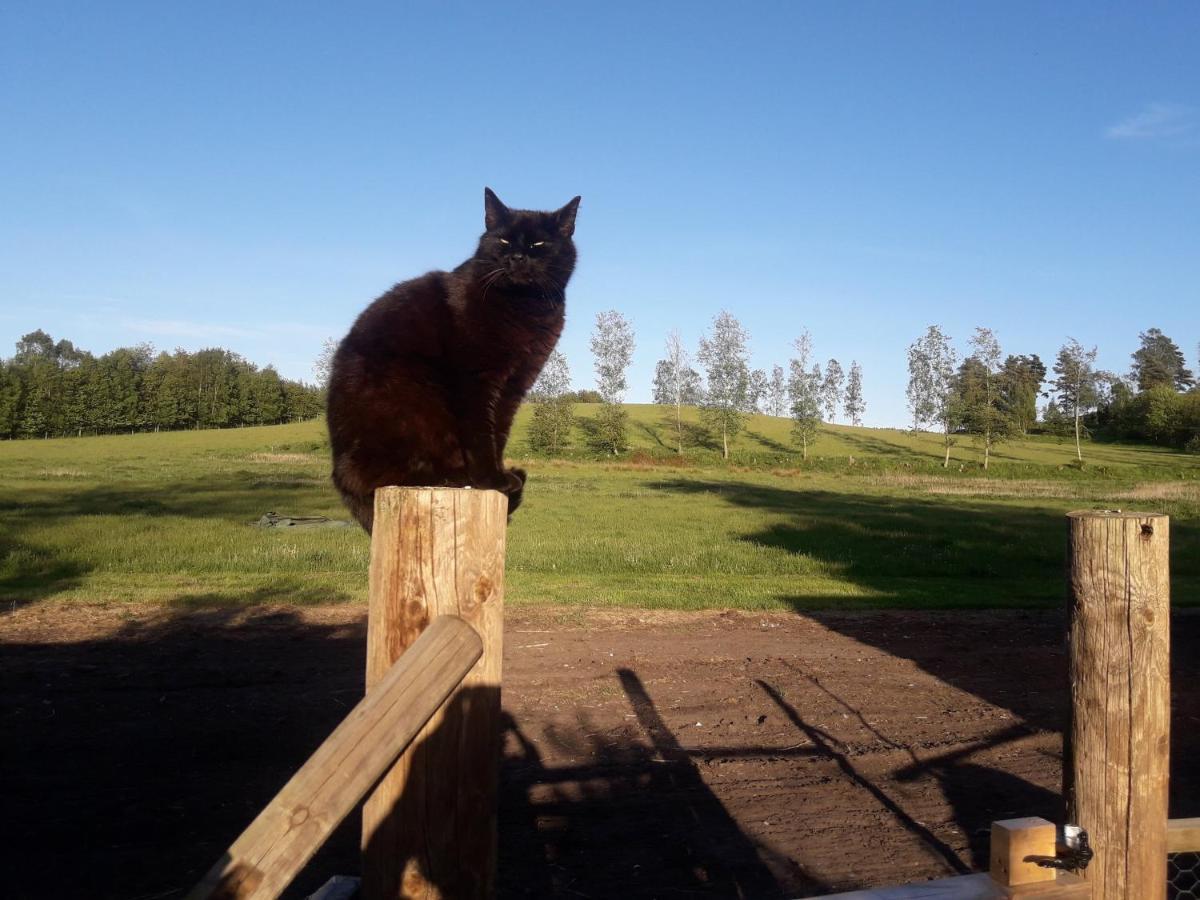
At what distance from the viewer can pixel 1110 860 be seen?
2418mm

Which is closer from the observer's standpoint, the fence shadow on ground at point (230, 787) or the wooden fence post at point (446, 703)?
the wooden fence post at point (446, 703)

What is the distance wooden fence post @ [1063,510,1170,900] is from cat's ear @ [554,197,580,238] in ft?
8.89

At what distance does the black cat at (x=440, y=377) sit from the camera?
310 centimetres

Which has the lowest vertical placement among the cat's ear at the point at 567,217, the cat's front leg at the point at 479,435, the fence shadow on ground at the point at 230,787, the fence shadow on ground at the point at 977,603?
the fence shadow on ground at the point at 977,603

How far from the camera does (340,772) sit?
1.65 meters

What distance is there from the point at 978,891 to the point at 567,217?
326cm

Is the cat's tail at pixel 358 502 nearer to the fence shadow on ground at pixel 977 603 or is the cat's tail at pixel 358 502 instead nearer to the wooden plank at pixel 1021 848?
the wooden plank at pixel 1021 848

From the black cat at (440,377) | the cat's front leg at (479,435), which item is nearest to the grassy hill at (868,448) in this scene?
the black cat at (440,377)

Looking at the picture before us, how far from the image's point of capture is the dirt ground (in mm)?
4555

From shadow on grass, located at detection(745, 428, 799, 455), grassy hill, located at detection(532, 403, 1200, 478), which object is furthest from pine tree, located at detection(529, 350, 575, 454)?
shadow on grass, located at detection(745, 428, 799, 455)

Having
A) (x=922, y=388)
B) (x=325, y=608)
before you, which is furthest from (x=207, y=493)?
(x=922, y=388)

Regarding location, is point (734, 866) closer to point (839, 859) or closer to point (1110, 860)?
point (839, 859)

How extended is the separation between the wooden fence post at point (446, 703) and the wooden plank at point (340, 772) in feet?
0.40

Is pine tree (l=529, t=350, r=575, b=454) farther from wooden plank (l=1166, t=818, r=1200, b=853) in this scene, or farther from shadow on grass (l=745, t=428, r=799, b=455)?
wooden plank (l=1166, t=818, r=1200, b=853)
